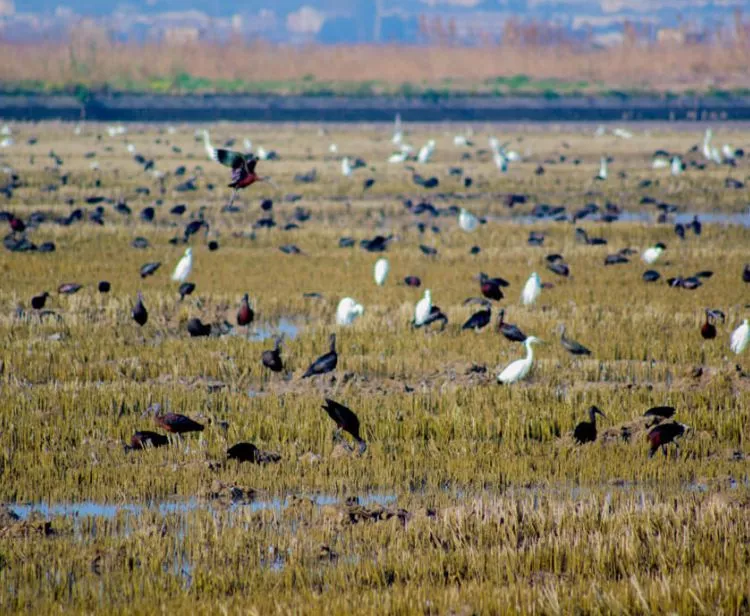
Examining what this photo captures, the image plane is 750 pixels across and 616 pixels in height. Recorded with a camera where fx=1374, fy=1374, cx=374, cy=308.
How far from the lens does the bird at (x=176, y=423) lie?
33.7 feet

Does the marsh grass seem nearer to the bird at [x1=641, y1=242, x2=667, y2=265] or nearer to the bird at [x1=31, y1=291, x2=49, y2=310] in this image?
the bird at [x1=31, y1=291, x2=49, y2=310]

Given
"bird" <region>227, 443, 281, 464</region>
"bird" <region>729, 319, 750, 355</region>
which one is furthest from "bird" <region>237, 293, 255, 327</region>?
"bird" <region>729, 319, 750, 355</region>

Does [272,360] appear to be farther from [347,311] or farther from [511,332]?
[511,332]

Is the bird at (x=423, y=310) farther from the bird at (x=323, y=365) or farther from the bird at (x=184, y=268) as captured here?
the bird at (x=184, y=268)

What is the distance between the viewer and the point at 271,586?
7285 mm

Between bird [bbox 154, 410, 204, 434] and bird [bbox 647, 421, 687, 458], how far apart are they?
337 centimetres

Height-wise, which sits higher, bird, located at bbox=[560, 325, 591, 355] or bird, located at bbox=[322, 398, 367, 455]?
bird, located at bbox=[322, 398, 367, 455]

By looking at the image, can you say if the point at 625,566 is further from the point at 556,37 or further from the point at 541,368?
the point at 556,37

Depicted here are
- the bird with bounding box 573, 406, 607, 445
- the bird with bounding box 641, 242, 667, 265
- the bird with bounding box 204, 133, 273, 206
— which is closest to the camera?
the bird with bounding box 573, 406, 607, 445

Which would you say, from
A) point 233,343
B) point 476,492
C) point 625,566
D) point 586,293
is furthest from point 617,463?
point 586,293

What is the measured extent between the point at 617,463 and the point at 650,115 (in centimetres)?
5848

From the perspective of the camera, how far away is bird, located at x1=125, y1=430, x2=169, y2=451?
10.1 meters

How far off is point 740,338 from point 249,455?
5888mm

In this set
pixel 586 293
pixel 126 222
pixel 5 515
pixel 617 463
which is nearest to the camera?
pixel 5 515
